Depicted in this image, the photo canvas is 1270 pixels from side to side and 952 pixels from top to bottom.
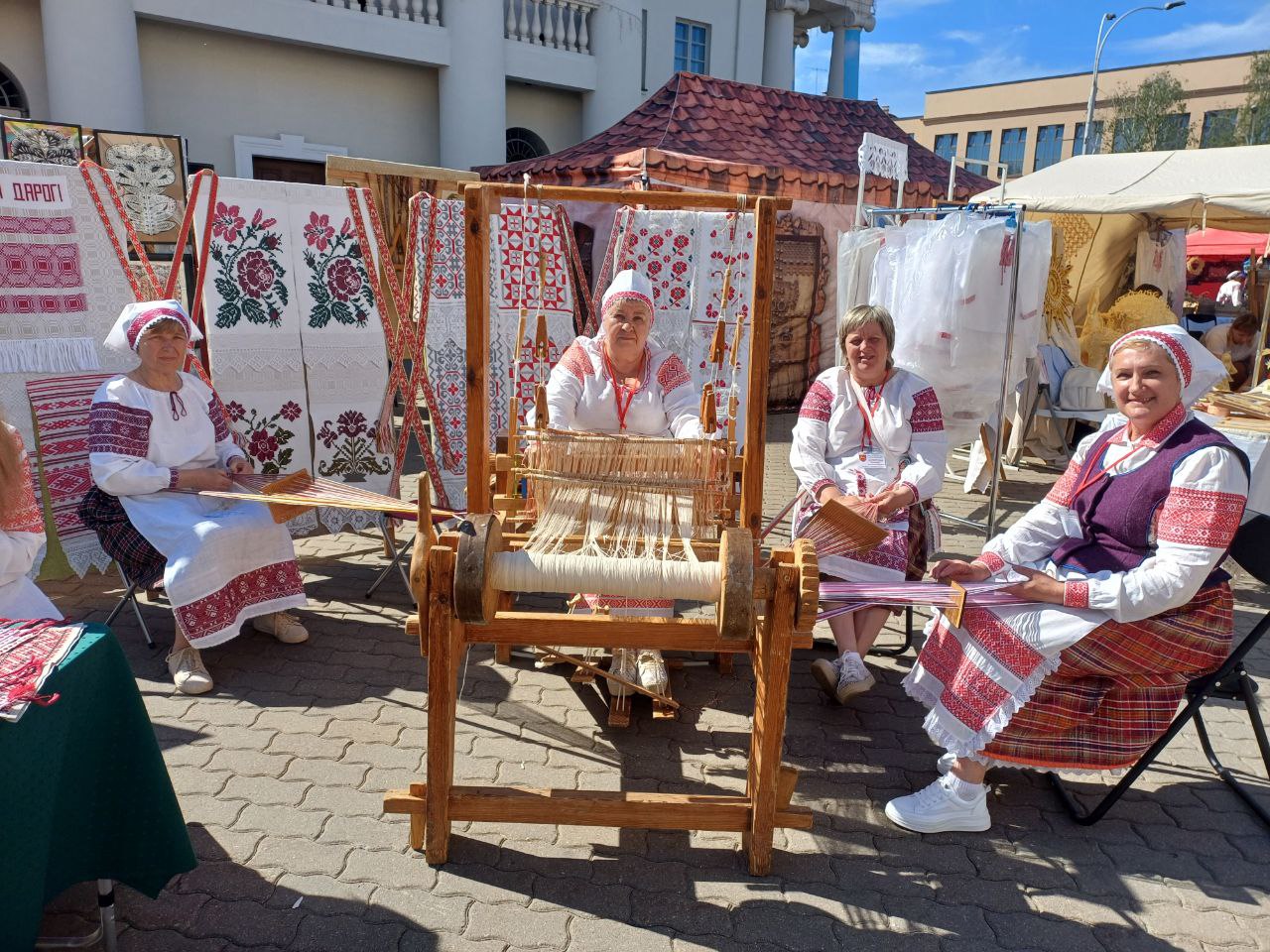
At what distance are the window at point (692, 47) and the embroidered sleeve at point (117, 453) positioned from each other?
1308 cm

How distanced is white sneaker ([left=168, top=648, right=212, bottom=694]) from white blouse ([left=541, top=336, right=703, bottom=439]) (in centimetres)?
167

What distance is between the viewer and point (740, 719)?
320 cm

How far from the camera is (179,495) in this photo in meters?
3.42

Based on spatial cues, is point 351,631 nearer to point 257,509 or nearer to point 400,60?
point 257,509

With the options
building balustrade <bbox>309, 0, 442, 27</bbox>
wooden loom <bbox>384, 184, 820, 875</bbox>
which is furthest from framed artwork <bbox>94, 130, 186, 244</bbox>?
building balustrade <bbox>309, 0, 442, 27</bbox>

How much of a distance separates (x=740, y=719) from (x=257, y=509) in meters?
2.08

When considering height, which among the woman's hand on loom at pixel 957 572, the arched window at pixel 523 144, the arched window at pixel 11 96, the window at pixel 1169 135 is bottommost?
the woman's hand on loom at pixel 957 572

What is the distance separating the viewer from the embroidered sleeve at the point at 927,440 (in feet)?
11.0

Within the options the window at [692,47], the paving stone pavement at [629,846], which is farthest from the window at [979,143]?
the paving stone pavement at [629,846]

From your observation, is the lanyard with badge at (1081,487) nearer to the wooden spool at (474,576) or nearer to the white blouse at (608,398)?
the white blouse at (608,398)

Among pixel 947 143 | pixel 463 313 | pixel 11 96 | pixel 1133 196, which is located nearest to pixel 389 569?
pixel 463 313

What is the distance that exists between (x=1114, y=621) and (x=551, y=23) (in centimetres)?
1247

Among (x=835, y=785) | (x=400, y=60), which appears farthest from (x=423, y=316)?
(x=400, y=60)

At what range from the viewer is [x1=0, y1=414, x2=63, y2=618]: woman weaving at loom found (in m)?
2.20
